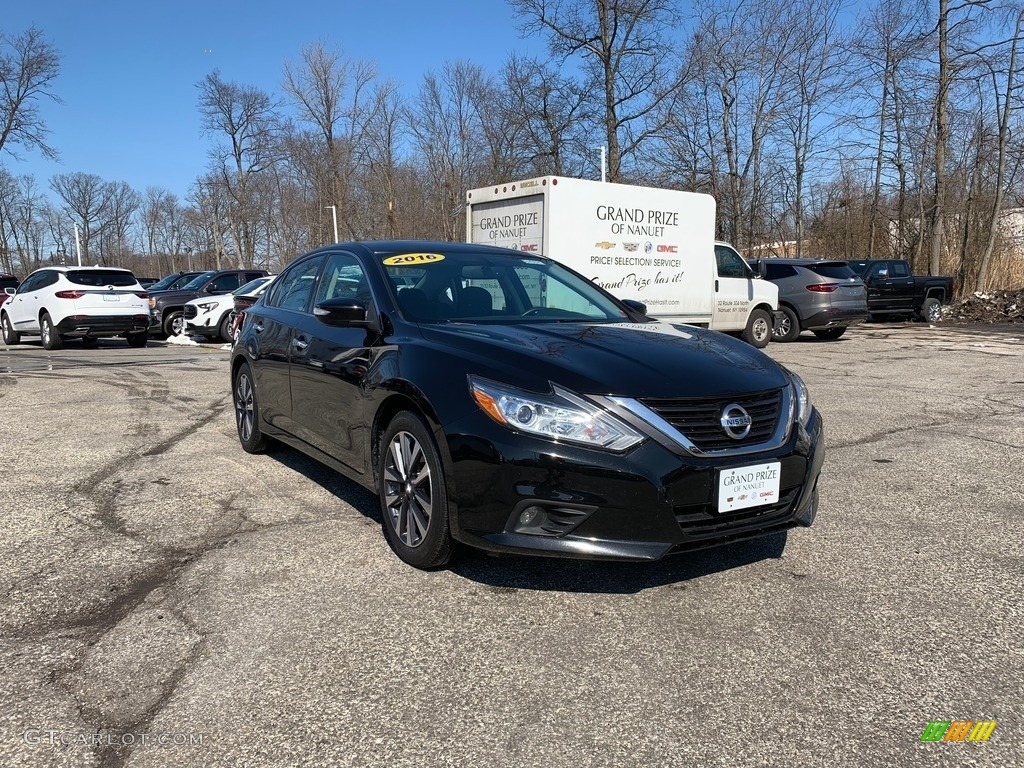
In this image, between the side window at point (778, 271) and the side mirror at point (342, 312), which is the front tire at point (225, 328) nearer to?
the side window at point (778, 271)

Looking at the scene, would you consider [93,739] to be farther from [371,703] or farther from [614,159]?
[614,159]

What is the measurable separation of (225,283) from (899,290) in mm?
18363

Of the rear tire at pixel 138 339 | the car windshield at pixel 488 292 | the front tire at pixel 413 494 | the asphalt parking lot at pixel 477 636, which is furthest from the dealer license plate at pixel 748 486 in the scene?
the rear tire at pixel 138 339

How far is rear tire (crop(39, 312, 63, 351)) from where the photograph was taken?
577 inches

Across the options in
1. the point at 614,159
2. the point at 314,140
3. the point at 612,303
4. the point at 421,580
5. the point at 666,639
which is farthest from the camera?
the point at 314,140

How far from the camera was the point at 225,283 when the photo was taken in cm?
1788

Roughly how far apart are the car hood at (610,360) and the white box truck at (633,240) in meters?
7.05

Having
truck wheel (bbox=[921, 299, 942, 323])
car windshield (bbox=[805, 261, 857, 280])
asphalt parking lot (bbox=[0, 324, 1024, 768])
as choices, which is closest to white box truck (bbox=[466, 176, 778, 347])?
car windshield (bbox=[805, 261, 857, 280])

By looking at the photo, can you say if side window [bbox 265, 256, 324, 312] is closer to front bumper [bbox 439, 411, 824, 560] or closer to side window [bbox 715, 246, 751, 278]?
front bumper [bbox 439, 411, 824, 560]

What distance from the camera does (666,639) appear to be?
283 cm

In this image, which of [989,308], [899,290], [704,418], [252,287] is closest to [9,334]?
[252,287]

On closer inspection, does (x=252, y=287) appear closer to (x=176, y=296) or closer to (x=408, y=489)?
(x=176, y=296)

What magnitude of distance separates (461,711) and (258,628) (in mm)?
1007

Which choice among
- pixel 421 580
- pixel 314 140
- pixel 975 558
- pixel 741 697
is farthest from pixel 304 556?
pixel 314 140
